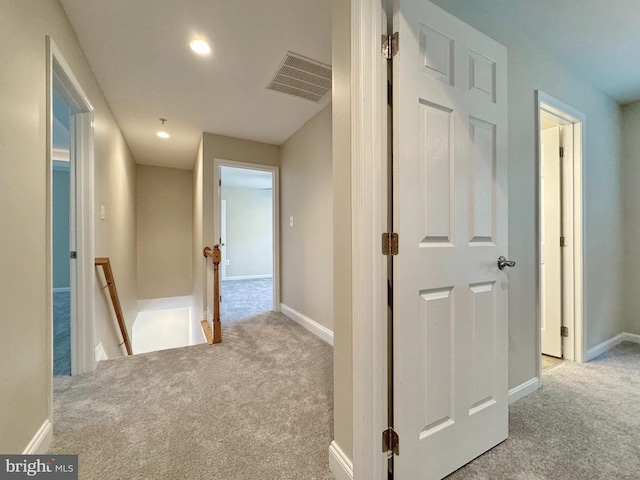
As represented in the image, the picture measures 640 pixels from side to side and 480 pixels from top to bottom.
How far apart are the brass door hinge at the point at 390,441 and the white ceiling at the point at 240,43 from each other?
6.72 feet

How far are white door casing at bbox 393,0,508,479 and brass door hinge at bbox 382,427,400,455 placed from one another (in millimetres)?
24

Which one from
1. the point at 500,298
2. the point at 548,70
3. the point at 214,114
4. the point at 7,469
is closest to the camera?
the point at 7,469

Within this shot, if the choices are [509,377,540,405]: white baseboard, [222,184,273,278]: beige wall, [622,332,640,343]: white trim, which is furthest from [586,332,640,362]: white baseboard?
[222,184,273,278]: beige wall

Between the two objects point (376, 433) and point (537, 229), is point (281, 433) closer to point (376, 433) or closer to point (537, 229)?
point (376, 433)

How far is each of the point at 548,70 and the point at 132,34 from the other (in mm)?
2956

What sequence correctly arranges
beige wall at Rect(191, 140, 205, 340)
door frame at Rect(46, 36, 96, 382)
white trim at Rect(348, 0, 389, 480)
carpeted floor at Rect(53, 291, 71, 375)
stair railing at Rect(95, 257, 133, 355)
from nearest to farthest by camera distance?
white trim at Rect(348, 0, 389, 480)
door frame at Rect(46, 36, 96, 382)
carpeted floor at Rect(53, 291, 71, 375)
stair railing at Rect(95, 257, 133, 355)
beige wall at Rect(191, 140, 205, 340)

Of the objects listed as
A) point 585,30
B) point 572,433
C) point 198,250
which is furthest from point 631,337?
point 198,250

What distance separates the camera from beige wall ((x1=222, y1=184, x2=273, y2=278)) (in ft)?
24.8

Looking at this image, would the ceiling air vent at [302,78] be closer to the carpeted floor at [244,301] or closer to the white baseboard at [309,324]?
the white baseboard at [309,324]

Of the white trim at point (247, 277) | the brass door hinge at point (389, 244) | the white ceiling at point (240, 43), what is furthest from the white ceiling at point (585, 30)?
the white trim at point (247, 277)

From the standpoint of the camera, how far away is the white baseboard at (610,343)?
2.32 m

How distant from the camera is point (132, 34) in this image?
5.91ft

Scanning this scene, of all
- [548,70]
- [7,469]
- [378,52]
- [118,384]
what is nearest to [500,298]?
[378,52]

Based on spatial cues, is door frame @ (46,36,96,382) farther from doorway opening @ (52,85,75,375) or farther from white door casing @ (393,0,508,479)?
white door casing @ (393,0,508,479)
